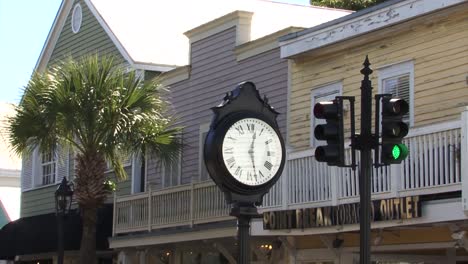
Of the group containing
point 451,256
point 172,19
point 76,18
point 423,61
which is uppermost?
point 76,18

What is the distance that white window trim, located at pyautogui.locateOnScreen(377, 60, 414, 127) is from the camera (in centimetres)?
1580

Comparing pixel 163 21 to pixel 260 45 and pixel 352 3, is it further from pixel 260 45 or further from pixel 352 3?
pixel 352 3

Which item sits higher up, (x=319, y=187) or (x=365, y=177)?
(x=319, y=187)

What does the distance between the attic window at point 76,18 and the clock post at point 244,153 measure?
62.7ft

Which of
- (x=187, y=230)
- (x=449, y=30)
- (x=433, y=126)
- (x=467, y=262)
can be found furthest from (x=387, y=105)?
(x=187, y=230)

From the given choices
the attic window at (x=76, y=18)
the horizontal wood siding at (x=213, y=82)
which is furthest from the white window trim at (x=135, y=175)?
A: the attic window at (x=76, y=18)

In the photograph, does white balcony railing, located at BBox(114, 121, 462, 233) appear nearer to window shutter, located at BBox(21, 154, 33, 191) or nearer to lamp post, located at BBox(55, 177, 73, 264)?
lamp post, located at BBox(55, 177, 73, 264)

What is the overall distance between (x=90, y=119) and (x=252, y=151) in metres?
11.4

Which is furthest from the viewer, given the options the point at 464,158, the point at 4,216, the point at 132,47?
the point at 4,216

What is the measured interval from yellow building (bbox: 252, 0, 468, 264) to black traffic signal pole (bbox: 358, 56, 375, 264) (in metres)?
3.04

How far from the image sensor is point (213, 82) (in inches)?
816

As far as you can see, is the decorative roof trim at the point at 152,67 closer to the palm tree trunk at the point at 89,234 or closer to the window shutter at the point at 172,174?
the window shutter at the point at 172,174

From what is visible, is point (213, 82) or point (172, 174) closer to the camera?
point (213, 82)

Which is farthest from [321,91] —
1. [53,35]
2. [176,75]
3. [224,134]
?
[53,35]
